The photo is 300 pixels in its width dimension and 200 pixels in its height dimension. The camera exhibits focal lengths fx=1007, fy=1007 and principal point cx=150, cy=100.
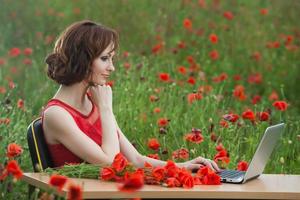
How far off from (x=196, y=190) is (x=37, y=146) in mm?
922

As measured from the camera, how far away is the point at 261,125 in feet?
19.1

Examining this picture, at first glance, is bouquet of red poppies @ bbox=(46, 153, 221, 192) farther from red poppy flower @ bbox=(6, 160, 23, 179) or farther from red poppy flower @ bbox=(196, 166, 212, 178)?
red poppy flower @ bbox=(6, 160, 23, 179)

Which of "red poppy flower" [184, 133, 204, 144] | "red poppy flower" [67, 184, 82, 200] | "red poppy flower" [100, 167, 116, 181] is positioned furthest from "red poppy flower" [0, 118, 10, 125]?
"red poppy flower" [67, 184, 82, 200]

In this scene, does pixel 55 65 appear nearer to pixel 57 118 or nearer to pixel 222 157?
pixel 57 118

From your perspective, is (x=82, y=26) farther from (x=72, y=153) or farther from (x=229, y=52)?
(x=229, y=52)

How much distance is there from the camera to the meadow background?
5695 mm

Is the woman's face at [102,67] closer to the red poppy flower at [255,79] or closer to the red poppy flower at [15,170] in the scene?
the red poppy flower at [15,170]

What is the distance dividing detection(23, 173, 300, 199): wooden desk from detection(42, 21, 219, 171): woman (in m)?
0.34

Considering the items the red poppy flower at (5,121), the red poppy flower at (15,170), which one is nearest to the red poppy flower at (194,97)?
the red poppy flower at (5,121)

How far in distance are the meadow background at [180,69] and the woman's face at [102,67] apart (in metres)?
1.03

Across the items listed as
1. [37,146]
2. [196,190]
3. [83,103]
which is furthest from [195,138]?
[196,190]

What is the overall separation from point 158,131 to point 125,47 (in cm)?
285

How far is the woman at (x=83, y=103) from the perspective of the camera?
3.95 meters

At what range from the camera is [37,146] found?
397 cm
